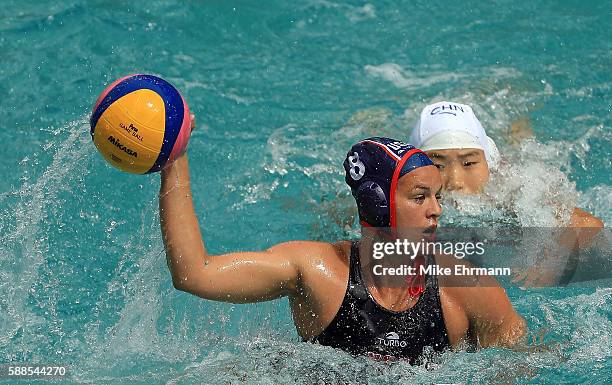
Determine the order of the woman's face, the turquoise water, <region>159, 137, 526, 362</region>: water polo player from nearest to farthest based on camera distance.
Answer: <region>159, 137, 526, 362</region>: water polo player
the turquoise water
the woman's face

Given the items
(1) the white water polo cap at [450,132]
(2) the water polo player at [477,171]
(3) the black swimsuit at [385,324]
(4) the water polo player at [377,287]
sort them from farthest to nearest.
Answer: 1. (1) the white water polo cap at [450,132]
2. (2) the water polo player at [477,171]
3. (3) the black swimsuit at [385,324]
4. (4) the water polo player at [377,287]

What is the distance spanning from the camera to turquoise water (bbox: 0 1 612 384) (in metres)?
5.07

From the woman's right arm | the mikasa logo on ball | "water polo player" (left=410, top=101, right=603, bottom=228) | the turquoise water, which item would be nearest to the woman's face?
"water polo player" (left=410, top=101, right=603, bottom=228)

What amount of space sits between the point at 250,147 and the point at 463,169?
1965 millimetres

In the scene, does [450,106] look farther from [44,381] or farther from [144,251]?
[44,381]

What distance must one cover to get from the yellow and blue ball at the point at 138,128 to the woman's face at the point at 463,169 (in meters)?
2.60

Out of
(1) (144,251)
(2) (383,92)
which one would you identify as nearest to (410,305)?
(1) (144,251)

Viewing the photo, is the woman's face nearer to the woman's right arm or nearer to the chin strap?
the chin strap

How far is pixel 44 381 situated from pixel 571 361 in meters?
2.84

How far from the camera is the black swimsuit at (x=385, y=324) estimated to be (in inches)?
168

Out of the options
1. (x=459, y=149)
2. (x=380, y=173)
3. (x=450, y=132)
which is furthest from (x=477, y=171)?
(x=380, y=173)

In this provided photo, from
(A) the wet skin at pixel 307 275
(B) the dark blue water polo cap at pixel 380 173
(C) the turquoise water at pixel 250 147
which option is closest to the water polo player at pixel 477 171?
(C) the turquoise water at pixel 250 147

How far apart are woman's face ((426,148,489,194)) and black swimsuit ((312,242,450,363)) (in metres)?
1.91

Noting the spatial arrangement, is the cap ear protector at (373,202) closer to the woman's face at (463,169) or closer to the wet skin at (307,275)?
the wet skin at (307,275)
